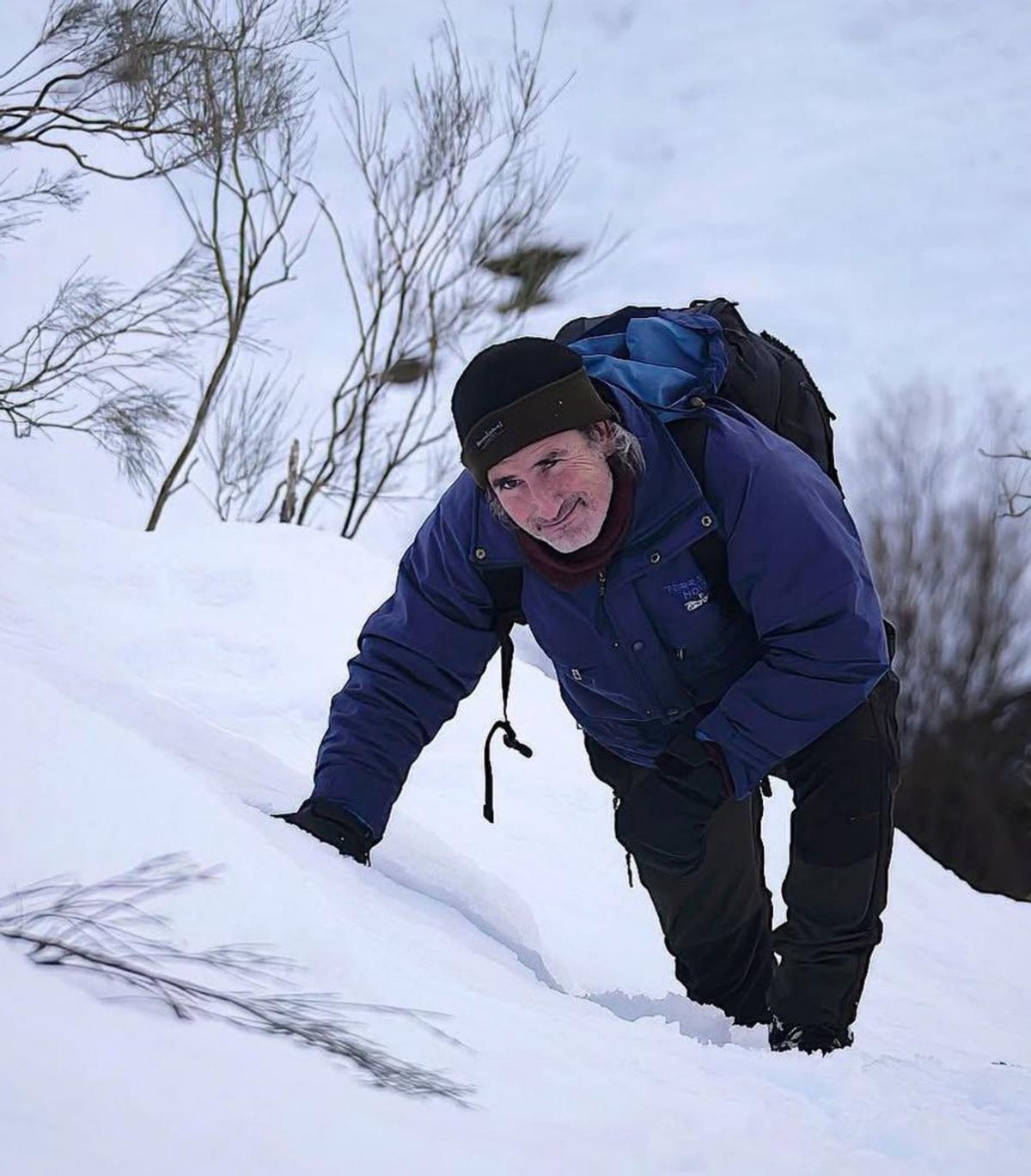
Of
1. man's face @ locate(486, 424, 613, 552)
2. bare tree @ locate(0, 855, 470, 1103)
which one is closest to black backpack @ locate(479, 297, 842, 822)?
man's face @ locate(486, 424, 613, 552)

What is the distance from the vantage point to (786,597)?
61.2 inches

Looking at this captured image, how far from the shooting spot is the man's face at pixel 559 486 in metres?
1.54

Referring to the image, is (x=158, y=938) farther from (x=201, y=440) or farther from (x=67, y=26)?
(x=201, y=440)

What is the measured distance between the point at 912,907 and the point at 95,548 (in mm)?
3338

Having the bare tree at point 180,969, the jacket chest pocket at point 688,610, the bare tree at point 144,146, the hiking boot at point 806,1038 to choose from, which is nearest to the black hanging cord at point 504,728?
the jacket chest pocket at point 688,610

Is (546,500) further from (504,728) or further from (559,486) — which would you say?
(504,728)

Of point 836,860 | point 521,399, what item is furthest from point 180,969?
point 836,860

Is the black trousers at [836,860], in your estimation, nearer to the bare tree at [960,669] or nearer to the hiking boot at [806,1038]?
the hiking boot at [806,1038]

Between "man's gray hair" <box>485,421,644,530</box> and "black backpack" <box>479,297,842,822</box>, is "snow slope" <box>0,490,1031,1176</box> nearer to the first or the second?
"black backpack" <box>479,297,842,822</box>

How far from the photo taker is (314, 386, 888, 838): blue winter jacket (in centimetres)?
156

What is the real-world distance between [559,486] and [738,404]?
1.09ft

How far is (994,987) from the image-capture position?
3982mm

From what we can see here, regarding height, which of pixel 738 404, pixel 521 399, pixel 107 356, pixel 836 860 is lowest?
pixel 836 860

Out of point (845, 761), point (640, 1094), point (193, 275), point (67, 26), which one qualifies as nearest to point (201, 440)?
point (193, 275)
